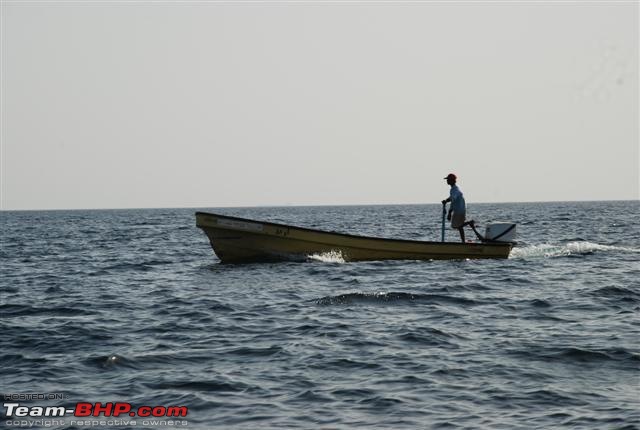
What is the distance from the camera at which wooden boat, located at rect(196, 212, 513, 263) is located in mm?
20734

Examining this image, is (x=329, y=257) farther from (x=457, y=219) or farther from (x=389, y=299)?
(x=389, y=299)

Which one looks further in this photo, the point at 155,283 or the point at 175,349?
the point at 155,283

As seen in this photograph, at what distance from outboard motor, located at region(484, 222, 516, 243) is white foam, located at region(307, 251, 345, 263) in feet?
14.7

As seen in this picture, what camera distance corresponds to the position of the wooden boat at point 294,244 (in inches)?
816

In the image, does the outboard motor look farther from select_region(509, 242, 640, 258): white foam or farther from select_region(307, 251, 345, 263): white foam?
select_region(307, 251, 345, 263): white foam

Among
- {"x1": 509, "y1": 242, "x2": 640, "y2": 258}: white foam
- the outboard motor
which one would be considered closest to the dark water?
the outboard motor

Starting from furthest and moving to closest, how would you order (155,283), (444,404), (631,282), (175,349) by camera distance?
(155,283)
(631,282)
(175,349)
(444,404)

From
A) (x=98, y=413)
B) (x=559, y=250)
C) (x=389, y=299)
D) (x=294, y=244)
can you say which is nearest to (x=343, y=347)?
(x=98, y=413)

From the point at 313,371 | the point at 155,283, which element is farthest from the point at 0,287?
the point at 313,371

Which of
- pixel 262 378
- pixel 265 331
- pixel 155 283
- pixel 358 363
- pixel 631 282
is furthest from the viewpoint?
pixel 155 283

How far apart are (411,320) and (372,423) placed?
17.4 ft

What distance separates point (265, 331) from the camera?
1137cm

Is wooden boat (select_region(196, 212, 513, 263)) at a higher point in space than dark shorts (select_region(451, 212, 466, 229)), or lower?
lower

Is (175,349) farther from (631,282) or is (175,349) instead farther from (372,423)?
(631,282)
